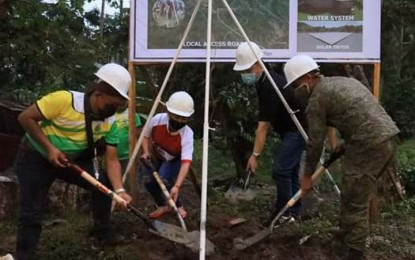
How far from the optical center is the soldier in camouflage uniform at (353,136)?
485 centimetres

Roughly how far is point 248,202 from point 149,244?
8.11 ft

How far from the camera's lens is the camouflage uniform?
4.84 metres

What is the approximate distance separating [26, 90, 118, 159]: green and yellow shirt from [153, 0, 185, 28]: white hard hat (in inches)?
82.4

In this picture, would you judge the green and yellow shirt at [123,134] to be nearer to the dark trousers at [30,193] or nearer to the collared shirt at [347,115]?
the dark trousers at [30,193]

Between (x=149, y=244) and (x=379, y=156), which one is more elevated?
(x=379, y=156)

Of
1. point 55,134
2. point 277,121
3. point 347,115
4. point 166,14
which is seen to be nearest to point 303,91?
point 347,115

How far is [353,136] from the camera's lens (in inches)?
193

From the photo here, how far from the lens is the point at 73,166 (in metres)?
4.77

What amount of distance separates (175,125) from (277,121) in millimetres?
1003

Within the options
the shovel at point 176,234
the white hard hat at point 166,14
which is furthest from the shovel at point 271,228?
the white hard hat at point 166,14

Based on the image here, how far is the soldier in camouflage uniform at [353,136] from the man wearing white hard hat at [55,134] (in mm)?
1411

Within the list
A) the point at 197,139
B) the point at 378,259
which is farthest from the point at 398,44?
the point at 378,259

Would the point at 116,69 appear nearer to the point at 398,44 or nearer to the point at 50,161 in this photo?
the point at 50,161

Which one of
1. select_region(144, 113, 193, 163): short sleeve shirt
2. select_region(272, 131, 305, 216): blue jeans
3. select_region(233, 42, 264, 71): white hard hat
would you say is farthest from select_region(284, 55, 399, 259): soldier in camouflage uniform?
select_region(144, 113, 193, 163): short sleeve shirt
